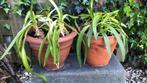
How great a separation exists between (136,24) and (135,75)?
526 millimetres

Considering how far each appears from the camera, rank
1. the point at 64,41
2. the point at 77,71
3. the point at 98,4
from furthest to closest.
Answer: the point at 98,4 < the point at 77,71 < the point at 64,41

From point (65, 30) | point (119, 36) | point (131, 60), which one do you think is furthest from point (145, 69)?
point (65, 30)

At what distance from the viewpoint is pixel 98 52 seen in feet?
6.88

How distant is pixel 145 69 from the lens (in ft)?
9.00

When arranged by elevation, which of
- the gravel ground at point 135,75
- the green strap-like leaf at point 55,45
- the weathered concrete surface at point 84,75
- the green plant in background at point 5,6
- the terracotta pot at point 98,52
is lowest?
the gravel ground at point 135,75

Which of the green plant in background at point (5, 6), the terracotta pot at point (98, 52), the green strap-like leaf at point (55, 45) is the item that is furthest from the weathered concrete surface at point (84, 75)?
the green plant in background at point (5, 6)

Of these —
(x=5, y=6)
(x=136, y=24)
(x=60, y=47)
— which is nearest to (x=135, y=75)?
(x=136, y=24)

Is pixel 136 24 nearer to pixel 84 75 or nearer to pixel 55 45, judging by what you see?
pixel 84 75

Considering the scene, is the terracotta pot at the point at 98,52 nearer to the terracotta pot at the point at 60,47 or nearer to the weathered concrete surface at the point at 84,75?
the weathered concrete surface at the point at 84,75

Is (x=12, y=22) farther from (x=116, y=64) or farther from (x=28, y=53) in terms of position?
(x=116, y=64)

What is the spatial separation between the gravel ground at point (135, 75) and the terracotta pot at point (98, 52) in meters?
0.55

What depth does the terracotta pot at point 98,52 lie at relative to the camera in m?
2.03

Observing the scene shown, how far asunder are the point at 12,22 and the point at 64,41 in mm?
737

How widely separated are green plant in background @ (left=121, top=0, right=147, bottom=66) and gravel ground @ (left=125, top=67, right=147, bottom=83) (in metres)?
0.12
